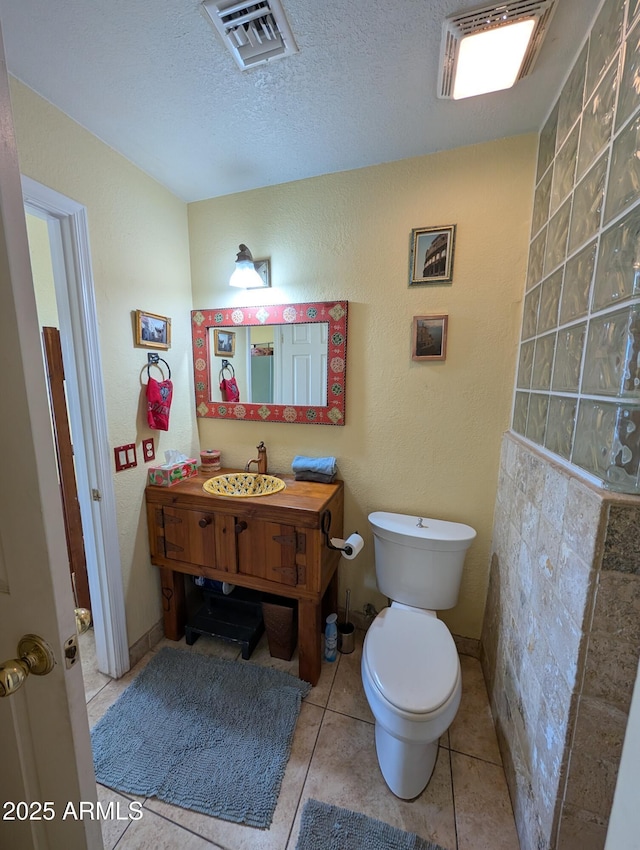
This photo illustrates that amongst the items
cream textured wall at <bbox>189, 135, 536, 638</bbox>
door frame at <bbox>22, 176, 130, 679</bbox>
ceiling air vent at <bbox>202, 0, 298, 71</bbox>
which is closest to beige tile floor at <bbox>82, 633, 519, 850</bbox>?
door frame at <bbox>22, 176, 130, 679</bbox>

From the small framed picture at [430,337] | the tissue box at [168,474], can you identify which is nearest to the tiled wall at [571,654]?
the small framed picture at [430,337]

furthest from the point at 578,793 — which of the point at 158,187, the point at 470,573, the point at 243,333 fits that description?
the point at 158,187

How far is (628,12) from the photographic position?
2.41ft

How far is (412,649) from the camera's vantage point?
47.8 inches

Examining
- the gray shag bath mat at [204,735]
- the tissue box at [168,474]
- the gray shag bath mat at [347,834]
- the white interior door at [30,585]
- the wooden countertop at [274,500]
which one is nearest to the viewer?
the white interior door at [30,585]

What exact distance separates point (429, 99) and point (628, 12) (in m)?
0.56

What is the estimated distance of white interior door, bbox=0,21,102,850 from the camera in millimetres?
477

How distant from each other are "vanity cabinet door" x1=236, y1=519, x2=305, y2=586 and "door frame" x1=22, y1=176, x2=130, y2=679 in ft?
1.94

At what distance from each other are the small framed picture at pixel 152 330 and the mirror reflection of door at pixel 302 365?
60 centimetres

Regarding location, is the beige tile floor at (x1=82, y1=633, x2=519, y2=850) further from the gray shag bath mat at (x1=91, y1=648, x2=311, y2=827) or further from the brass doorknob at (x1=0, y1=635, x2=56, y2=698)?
the brass doorknob at (x1=0, y1=635, x2=56, y2=698)

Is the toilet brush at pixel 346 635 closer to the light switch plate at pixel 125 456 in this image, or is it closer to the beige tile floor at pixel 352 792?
the beige tile floor at pixel 352 792

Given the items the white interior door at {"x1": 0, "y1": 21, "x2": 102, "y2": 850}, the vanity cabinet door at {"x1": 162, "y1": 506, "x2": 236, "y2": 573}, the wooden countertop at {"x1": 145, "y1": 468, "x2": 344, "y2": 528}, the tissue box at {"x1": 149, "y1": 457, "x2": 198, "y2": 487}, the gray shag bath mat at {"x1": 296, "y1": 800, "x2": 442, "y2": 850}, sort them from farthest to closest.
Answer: the tissue box at {"x1": 149, "y1": 457, "x2": 198, "y2": 487}, the vanity cabinet door at {"x1": 162, "y1": 506, "x2": 236, "y2": 573}, the wooden countertop at {"x1": 145, "y1": 468, "x2": 344, "y2": 528}, the gray shag bath mat at {"x1": 296, "y1": 800, "x2": 442, "y2": 850}, the white interior door at {"x1": 0, "y1": 21, "x2": 102, "y2": 850}

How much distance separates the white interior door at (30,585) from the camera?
0.48m

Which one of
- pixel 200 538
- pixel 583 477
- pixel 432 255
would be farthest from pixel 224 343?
pixel 583 477
